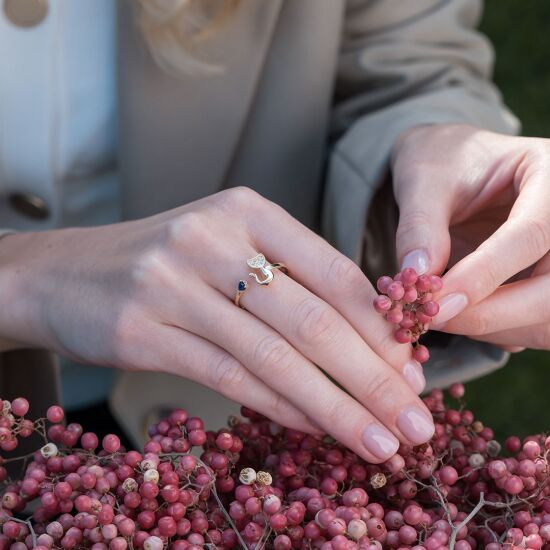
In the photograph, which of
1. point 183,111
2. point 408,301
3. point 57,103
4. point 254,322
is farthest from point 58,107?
point 408,301

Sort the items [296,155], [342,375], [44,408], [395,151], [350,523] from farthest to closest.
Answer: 1. [296,155]
2. [395,151]
3. [44,408]
4. [342,375]
5. [350,523]

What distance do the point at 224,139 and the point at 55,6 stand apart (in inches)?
12.3

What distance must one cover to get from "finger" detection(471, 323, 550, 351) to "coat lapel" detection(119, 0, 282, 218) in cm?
57

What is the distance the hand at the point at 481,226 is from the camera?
733mm

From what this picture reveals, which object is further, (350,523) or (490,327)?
(490,327)

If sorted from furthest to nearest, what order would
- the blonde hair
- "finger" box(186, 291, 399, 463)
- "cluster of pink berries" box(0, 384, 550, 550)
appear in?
the blonde hair
"finger" box(186, 291, 399, 463)
"cluster of pink berries" box(0, 384, 550, 550)

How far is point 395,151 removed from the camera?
41.0 inches

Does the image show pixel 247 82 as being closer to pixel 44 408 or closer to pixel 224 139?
pixel 224 139

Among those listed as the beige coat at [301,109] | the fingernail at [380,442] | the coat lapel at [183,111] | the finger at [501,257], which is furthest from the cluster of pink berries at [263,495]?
the coat lapel at [183,111]

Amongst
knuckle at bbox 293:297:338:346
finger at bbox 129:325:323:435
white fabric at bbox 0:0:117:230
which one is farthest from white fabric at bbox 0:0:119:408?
knuckle at bbox 293:297:338:346

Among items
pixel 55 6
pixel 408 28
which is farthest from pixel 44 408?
pixel 408 28

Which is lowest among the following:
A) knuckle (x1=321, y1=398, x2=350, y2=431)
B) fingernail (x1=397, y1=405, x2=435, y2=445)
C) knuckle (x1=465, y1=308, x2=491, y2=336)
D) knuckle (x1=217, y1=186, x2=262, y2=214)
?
knuckle (x1=321, y1=398, x2=350, y2=431)

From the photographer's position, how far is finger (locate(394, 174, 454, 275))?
0.75m

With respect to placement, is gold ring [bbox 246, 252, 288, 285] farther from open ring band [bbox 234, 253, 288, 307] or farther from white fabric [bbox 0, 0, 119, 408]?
white fabric [bbox 0, 0, 119, 408]
